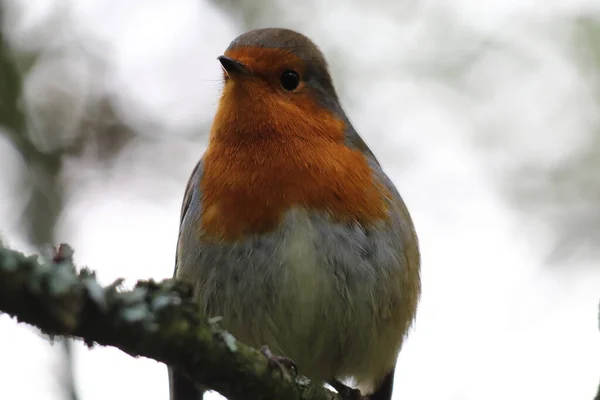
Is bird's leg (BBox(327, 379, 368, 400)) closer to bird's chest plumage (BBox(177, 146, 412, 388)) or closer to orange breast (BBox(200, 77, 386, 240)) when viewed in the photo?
bird's chest plumage (BBox(177, 146, 412, 388))

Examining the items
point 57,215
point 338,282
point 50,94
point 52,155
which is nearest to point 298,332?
point 338,282

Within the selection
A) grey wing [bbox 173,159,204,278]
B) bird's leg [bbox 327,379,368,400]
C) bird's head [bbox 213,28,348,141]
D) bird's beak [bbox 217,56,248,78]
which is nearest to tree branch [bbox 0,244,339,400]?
bird's leg [bbox 327,379,368,400]

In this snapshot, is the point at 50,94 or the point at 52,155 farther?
the point at 50,94

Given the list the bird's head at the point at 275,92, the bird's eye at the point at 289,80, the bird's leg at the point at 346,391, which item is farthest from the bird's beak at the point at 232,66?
the bird's leg at the point at 346,391

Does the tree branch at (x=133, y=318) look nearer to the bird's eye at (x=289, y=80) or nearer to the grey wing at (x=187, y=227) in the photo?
the grey wing at (x=187, y=227)

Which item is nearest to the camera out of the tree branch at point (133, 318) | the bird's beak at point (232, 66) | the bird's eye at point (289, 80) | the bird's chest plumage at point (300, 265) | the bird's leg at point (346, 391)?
the tree branch at point (133, 318)

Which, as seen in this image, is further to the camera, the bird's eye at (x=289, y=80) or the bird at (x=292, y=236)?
the bird's eye at (x=289, y=80)

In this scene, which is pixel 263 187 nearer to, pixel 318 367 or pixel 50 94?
pixel 318 367
